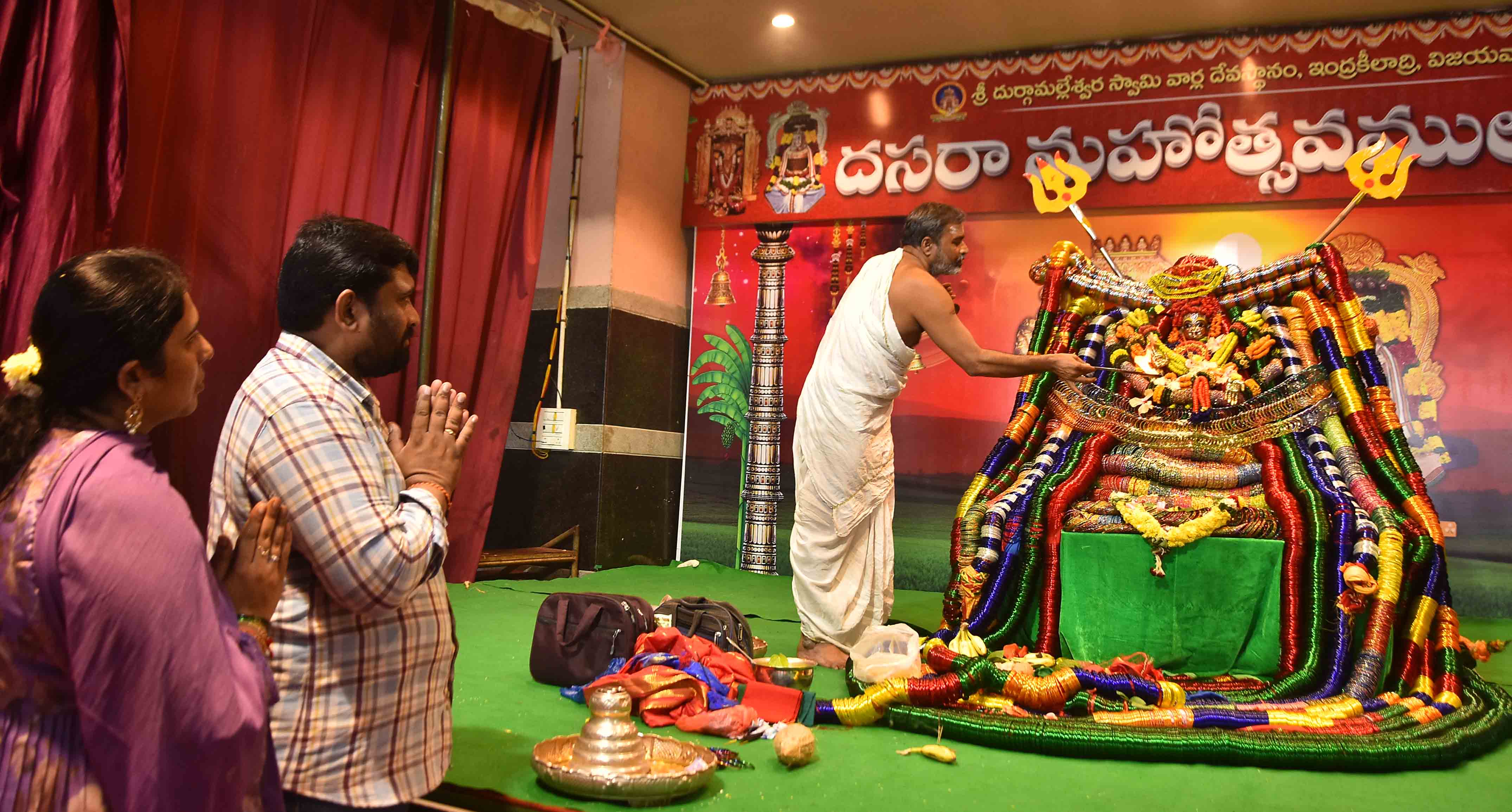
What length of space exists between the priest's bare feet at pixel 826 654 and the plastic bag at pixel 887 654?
93 mm

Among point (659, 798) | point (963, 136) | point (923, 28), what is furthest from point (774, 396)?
point (659, 798)

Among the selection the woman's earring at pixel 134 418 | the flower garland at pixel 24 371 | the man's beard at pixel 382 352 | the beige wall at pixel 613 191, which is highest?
the beige wall at pixel 613 191

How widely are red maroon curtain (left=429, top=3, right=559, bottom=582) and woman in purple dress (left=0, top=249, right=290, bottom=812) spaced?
458 cm

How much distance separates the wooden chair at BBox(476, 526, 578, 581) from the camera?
6.19 m

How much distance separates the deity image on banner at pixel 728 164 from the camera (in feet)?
25.3

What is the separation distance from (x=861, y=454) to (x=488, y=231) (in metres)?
3.21

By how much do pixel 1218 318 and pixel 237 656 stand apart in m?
4.40

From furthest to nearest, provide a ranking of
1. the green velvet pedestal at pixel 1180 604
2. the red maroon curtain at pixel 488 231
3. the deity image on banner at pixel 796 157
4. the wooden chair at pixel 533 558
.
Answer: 1. the deity image on banner at pixel 796 157
2. the wooden chair at pixel 533 558
3. the red maroon curtain at pixel 488 231
4. the green velvet pedestal at pixel 1180 604

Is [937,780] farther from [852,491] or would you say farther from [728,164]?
[728,164]

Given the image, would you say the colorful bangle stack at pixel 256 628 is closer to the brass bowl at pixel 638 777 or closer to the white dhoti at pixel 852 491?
the brass bowl at pixel 638 777

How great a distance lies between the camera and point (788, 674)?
3521 millimetres

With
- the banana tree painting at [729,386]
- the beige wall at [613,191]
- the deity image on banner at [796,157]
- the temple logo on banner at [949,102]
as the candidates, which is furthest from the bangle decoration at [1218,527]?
the beige wall at [613,191]

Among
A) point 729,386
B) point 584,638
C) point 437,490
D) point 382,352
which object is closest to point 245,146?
point 584,638

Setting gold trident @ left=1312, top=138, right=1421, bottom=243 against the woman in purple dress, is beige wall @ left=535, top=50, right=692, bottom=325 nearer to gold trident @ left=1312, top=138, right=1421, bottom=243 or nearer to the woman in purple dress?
gold trident @ left=1312, top=138, right=1421, bottom=243
